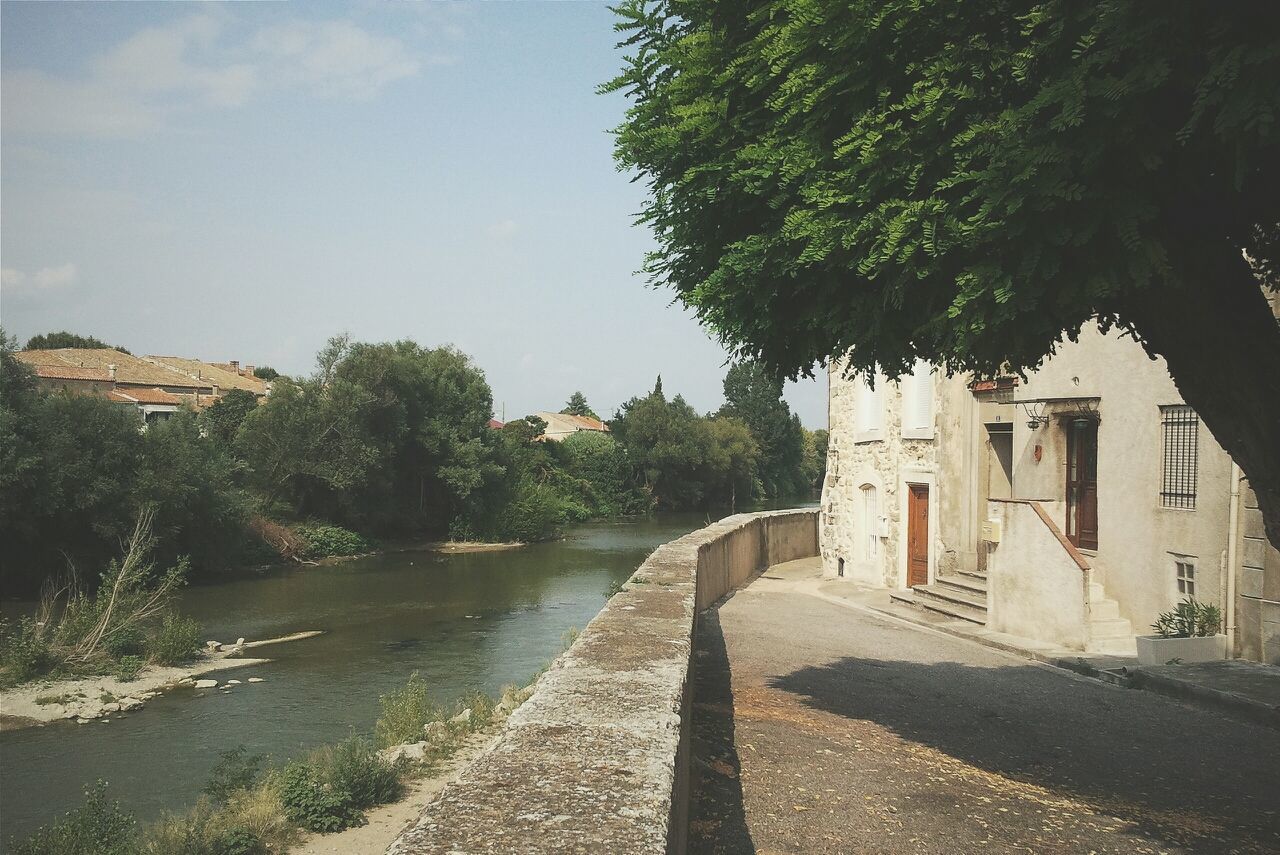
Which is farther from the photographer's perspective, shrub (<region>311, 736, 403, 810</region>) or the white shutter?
the white shutter

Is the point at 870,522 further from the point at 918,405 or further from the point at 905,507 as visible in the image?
the point at 918,405

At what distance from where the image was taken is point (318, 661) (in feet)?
73.6

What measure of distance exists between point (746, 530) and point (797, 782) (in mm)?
14667

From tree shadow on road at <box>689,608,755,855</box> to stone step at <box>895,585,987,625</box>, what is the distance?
23.4ft

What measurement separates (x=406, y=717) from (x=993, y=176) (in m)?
13.0

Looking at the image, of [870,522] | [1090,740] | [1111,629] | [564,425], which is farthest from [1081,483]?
[564,425]

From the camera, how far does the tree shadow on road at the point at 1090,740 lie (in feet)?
18.6

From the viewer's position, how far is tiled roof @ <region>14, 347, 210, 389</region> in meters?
58.5

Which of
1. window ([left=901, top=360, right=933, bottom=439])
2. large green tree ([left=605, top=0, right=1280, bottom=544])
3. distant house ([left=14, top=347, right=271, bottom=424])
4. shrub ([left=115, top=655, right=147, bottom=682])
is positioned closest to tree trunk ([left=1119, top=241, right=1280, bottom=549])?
large green tree ([left=605, top=0, right=1280, bottom=544])

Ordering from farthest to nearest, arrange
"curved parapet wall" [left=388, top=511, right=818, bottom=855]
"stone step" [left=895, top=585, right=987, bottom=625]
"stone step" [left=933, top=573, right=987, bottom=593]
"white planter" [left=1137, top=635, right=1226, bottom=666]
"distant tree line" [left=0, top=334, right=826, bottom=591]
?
"distant tree line" [left=0, top=334, right=826, bottom=591] < "stone step" [left=933, top=573, right=987, bottom=593] < "stone step" [left=895, top=585, right=987, bottom=625] < "white planter" [left=1137, top=635, right=1226, bottom=666] < "curved parapet wall" [left=388, top=511, right=818, bottom=855]

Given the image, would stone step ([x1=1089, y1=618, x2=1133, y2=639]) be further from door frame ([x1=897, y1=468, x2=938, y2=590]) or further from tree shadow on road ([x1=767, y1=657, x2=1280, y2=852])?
door frame ([x1=897, y1=468, x2=938, y2=590])

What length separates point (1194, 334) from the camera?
4809mm

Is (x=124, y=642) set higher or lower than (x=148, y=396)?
lower

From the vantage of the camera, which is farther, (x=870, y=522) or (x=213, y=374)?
(x=213, y=374)
